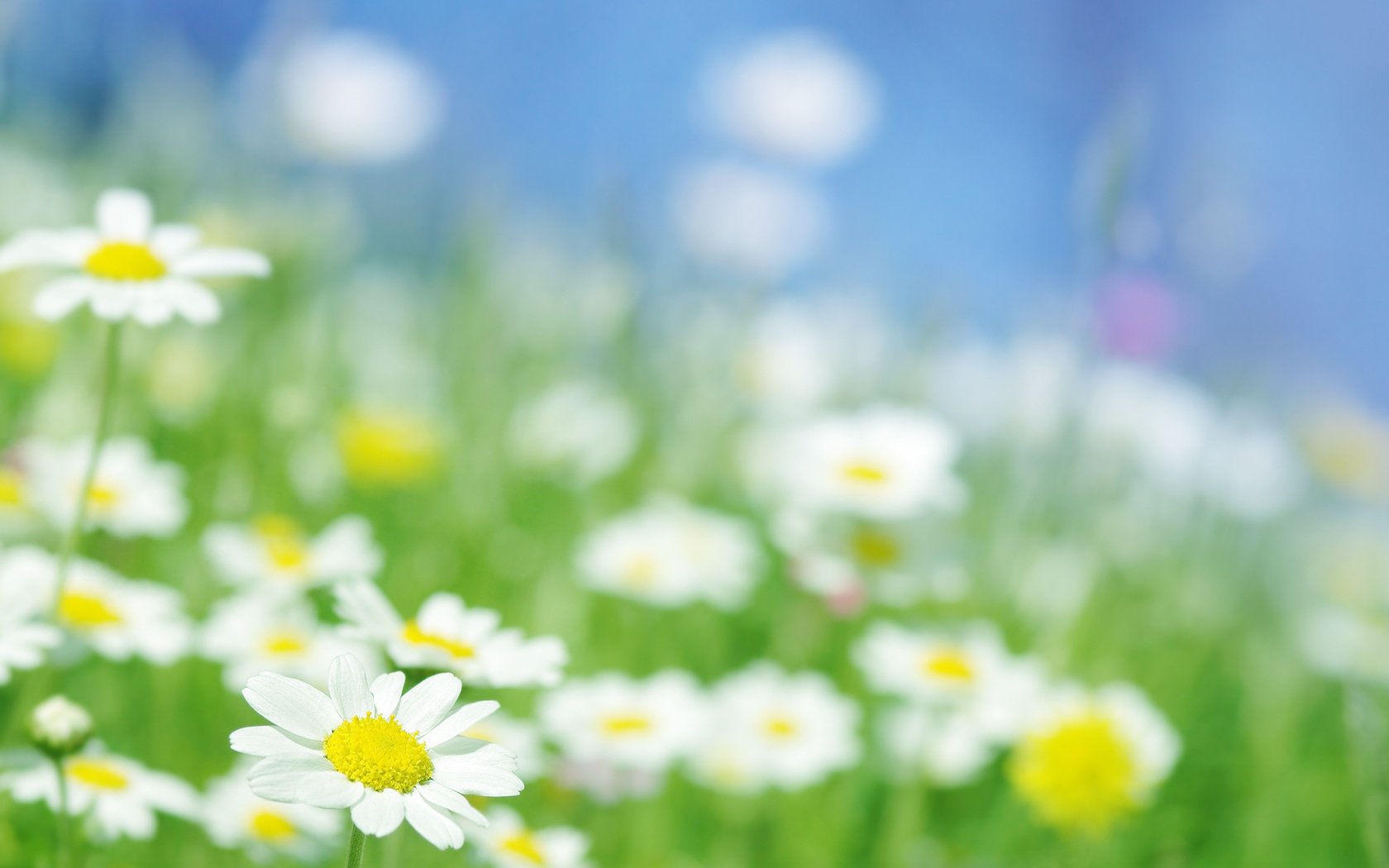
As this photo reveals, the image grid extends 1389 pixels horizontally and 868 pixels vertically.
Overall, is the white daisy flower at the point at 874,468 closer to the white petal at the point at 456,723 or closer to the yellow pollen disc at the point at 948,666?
the yellow pollen disc at the point at 948,666

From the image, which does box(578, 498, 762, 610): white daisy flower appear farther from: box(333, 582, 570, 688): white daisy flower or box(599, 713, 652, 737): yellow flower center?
box(333, 582, 570, 688): white daisy flower

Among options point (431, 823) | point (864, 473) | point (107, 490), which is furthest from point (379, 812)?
point (864, 473)

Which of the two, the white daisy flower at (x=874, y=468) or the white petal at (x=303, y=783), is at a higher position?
the white daisy flower at (x=874, y=468)

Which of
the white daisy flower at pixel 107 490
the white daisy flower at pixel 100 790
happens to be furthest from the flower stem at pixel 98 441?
the white daisy flower at pixel 107 490

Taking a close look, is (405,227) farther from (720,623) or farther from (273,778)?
(273,778)

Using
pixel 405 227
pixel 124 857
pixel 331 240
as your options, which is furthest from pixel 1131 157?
pixel 405 227

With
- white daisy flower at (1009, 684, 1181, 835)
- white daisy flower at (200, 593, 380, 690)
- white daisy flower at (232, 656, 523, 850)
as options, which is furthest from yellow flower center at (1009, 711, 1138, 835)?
white daisy flower at (232, 656, 523, 850)
